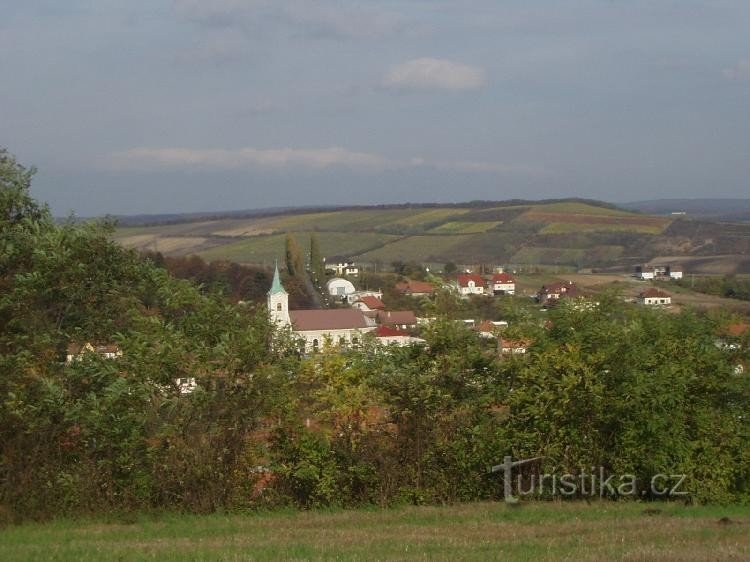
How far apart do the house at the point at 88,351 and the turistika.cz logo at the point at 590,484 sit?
577 centimetres

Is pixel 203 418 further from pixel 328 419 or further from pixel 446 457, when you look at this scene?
pixel 446 457

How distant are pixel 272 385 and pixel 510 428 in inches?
137

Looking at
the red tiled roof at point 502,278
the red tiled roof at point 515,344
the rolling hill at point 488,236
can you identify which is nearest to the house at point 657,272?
the rolling hill at point 488,236

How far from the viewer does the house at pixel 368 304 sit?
6681 cm

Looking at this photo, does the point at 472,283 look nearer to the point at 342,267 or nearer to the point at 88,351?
the point at 342,267

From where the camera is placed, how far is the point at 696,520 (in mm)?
11172

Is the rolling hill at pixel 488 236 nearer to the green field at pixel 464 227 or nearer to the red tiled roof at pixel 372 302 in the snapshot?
the green field at pixel 464 227

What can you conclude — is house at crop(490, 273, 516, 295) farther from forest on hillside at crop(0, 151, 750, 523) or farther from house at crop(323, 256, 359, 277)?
forest on hillside at crop(0, 151, 750, 523)

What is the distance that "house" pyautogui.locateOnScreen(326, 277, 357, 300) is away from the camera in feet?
264

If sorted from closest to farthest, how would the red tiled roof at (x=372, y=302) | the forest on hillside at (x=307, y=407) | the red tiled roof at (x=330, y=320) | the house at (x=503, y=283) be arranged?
the forest on hillside at (x=307, y=407) → the red tiled roof at (x=330, y=320) → the red tiled roof at (x=372, y=302) → the house at (x=503, y=283)

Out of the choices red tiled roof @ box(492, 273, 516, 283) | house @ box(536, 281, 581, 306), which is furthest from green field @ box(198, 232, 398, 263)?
house @ box(536, 281, 581, 306)

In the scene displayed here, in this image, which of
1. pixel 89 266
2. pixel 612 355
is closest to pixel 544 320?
pixel 612 355

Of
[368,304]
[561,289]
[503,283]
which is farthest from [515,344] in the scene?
[503,283]

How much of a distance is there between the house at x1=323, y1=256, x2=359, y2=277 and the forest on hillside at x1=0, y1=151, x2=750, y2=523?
77.3 meters
